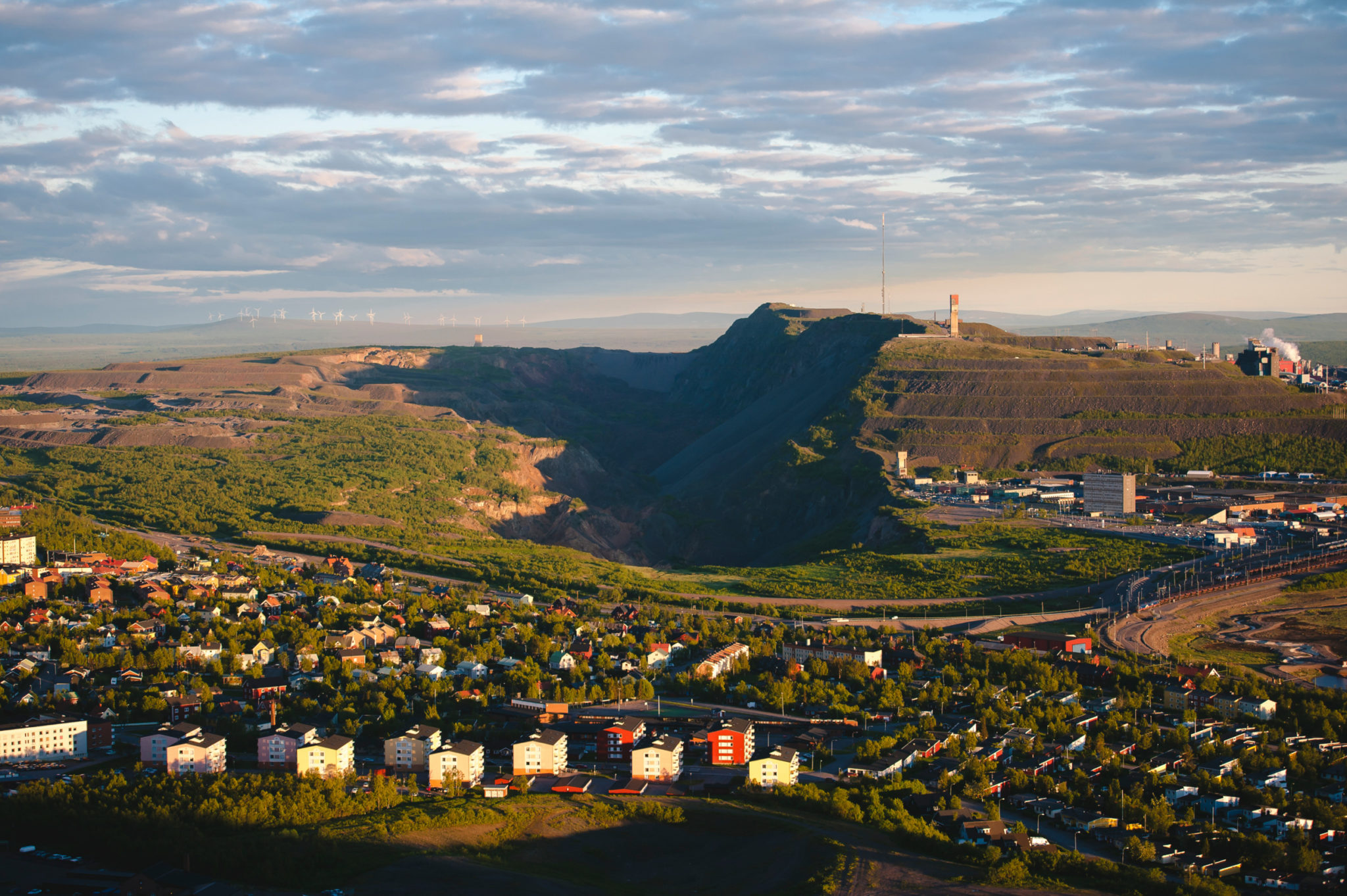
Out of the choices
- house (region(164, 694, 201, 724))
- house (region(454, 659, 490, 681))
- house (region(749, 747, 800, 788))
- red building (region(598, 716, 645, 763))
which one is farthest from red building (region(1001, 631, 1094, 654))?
house (region(164, 694, 201, 724))

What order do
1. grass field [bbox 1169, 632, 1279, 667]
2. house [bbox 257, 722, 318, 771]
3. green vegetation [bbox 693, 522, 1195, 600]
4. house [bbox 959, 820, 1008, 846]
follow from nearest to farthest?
house [bbox 959, 820, 1008, 846], house [bbox 257, 722, 318, 771], grass field [bbox 1169, 632, 1279, 667], green vegetation [bbox 693, 522, 1195, 600]

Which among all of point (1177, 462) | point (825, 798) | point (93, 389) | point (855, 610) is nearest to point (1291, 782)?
point (825, 798)

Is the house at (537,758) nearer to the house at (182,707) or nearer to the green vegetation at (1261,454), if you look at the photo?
the house at (182,707)

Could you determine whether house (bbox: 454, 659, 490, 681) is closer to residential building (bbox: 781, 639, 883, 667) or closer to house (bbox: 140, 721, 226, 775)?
residential building (bbox: 781, 639, 883, 667)

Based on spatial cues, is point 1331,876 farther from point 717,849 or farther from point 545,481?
point 545,481

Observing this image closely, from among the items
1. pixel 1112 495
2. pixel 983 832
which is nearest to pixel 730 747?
pixel 983 832

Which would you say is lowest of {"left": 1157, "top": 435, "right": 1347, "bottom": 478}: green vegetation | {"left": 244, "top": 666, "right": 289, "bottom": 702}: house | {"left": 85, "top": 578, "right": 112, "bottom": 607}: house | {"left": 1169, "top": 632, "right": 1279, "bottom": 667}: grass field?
{"left": 1169, "top": 632, "right": 1279, "bottom": 667}: grass field

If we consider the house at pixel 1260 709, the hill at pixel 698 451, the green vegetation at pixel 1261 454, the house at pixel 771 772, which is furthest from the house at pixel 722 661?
the green vegetation at pixel 1261 454
